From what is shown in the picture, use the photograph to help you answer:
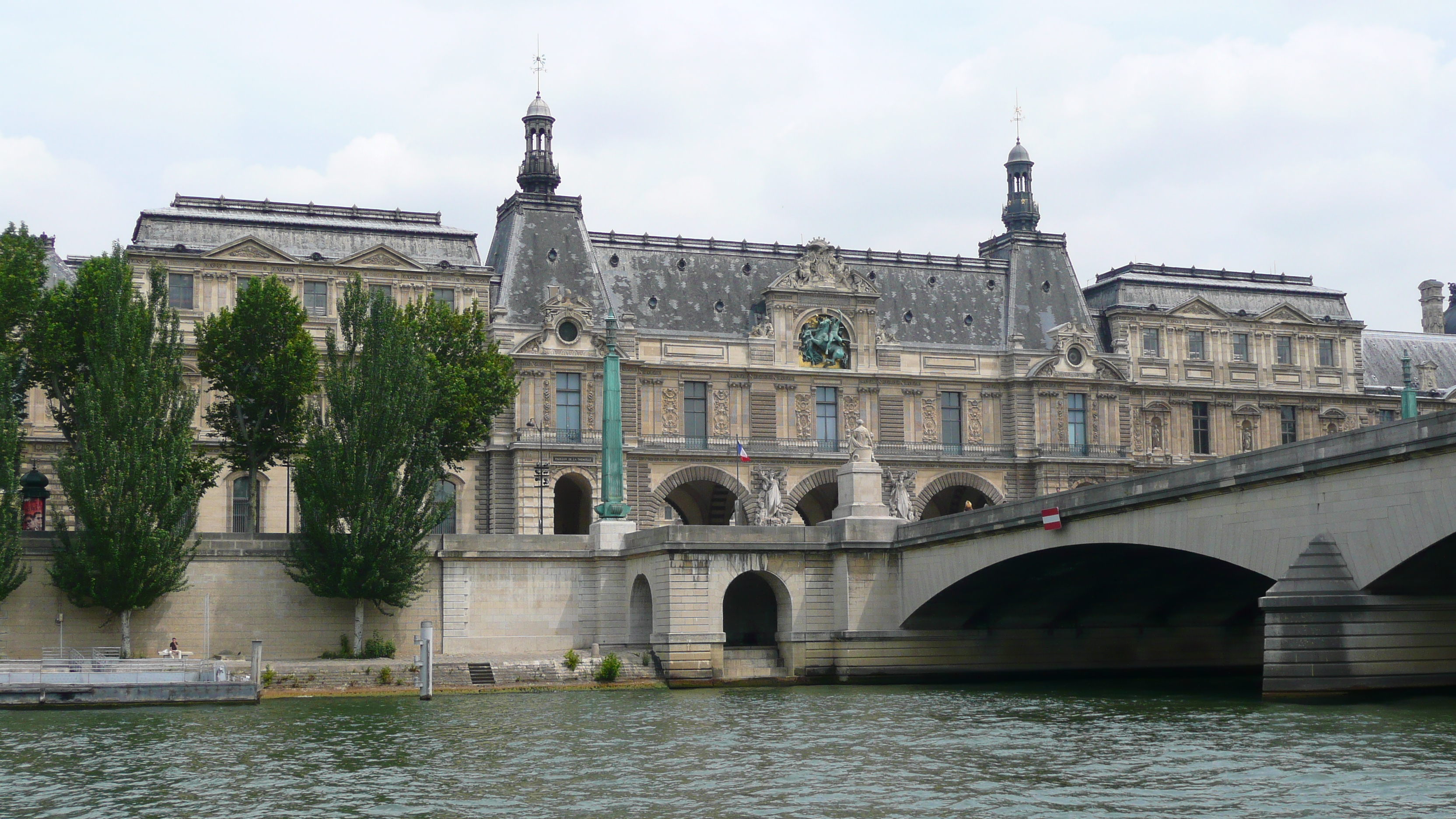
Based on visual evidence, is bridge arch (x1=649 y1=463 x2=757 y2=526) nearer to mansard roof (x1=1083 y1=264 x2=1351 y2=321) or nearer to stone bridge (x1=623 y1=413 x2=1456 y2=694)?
stone bridge (x1=623 y1=413 x2=1456 y2=694)

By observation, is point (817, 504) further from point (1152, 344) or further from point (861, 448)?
point (861, 448)

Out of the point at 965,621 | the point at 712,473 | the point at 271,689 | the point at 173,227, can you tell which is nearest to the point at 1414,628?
the point at 965,621

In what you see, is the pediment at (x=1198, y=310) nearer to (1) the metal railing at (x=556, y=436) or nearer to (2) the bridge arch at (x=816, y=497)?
(2) the bridge arch at (x=816, y=497)

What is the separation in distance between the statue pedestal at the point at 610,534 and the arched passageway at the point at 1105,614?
39.7 feet

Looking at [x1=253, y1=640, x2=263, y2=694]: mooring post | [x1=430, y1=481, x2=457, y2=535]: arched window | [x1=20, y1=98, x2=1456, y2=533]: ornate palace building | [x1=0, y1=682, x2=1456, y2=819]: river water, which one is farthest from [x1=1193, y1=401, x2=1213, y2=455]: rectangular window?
[x1=253, y1=640, x2=263, y2=694]: mooring post

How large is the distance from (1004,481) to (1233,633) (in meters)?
23.7

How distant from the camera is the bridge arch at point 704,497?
8325cm

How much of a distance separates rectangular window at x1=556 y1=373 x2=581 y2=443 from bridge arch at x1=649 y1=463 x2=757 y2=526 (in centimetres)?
477

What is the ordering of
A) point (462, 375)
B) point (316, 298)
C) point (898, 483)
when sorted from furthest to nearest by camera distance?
point (898, 483) < point (316, 298) < point (462, 375)

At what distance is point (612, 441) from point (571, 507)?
17436 mm

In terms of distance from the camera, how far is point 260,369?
216 feet

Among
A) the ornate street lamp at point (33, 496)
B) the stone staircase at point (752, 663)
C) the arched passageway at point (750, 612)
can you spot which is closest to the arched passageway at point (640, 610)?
the stone staircase at point (752, 663)

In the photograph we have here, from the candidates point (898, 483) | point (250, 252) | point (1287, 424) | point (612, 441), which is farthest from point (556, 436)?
point (1287, 424)

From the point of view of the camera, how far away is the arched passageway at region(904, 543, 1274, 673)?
57406 mm
